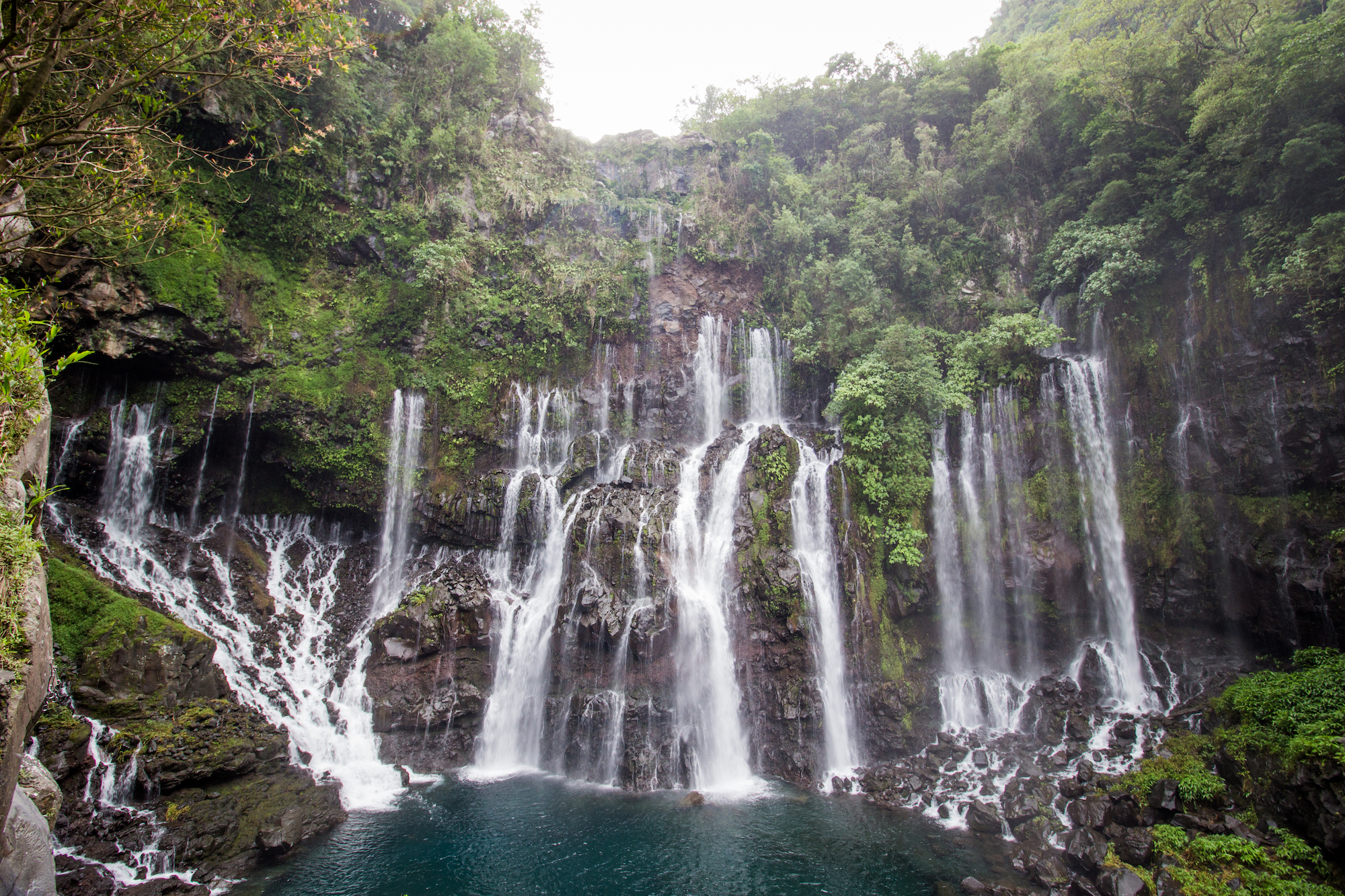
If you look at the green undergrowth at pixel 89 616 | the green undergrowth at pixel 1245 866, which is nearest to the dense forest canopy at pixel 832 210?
the green undergrowth at pixel 89 616

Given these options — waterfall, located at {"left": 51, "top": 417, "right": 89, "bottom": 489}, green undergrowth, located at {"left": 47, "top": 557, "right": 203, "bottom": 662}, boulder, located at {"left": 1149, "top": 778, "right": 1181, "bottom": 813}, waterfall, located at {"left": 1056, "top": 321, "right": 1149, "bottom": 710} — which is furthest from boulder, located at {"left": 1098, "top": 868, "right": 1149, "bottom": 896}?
waterfall, located at {"left": 51, "top": 417, "right": 89, "bottom": 489}

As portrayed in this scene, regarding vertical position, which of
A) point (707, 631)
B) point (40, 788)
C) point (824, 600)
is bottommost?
point (40, 788)

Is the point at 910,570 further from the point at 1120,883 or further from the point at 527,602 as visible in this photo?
the point at 527,602

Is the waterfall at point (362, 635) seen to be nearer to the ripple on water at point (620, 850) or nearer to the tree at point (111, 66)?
the ripple on water at point (620, 850)

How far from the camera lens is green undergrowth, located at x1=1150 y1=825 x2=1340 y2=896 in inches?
315

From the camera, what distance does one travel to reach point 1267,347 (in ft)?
43.1

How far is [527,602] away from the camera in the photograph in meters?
15.4

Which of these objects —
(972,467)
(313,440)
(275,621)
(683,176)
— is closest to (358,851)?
(275,621)

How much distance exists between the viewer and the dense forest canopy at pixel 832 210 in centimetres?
1401

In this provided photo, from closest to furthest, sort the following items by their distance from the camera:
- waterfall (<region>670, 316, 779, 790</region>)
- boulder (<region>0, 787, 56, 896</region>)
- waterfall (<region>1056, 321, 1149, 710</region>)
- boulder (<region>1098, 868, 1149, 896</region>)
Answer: boulder (<region>0, 787, 56, 896</region>) < boulder (<region>1098, 868, 1149, 896</region>) < waterfall (<region>670, 316, 779, 790</region>) < waterfall (<region>1056, 321, 1149, 710</region>)

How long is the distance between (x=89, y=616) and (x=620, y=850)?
10.8 metres

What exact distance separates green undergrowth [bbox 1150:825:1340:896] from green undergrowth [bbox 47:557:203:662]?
17975mm

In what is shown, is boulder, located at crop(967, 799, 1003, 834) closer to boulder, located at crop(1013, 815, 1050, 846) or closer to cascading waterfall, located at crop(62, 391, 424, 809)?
boulder, located at crop(1013, 815, 1050, 846)

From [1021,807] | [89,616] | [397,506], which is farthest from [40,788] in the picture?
[1021,807]
